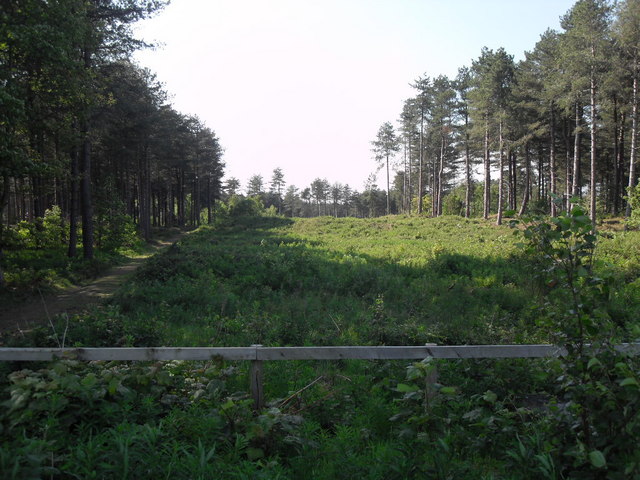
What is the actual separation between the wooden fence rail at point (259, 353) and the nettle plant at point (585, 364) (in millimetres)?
1125

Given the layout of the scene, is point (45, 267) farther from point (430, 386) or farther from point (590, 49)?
point (590, 49)

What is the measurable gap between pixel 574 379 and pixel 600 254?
1636 centimetres

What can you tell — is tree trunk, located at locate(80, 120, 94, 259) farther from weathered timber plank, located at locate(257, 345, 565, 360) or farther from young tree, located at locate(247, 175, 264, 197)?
young tree, located at locate(247, 175, 264, 197)

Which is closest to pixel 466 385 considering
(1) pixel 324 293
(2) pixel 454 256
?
(1) pixel 324 293

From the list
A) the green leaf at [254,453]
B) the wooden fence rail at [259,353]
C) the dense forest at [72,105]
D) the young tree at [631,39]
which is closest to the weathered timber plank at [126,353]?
the wooden fence rail at [259,353]

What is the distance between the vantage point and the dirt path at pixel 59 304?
31.9 ft

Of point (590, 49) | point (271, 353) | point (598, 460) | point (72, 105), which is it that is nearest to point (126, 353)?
point (271, 353)

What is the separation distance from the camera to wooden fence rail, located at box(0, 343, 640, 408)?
403 centimetres

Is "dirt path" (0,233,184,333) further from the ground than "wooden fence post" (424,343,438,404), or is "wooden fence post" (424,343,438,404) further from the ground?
"wooden fence post" (424,343,438,404)

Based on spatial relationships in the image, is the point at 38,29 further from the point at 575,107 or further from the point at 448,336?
the point at 575,107

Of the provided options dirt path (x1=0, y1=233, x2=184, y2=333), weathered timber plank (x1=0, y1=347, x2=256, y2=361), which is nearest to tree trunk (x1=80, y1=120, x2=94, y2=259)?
dirt path (x1=0, y1=233, x2=184, y2=333)

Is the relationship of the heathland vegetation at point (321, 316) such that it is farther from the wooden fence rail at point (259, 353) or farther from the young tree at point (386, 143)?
the young tree at point (386, 143)

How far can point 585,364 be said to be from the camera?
2.96 meters

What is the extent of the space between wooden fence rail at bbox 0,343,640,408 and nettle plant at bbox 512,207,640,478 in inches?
44.3
